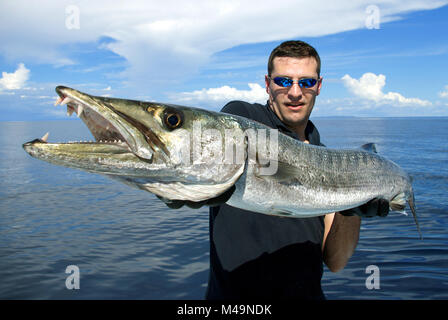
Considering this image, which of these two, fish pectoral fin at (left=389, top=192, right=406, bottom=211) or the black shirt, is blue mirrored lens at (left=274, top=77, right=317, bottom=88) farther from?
fish pectoral fin at (left=389, top=192, right=406, bottom=211)

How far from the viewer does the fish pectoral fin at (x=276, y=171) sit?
2.93 m

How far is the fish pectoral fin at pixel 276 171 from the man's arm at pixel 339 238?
165cm

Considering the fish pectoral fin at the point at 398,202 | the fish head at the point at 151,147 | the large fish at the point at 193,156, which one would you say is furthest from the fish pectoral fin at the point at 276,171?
the fish pectoral fin at the point at 398,202

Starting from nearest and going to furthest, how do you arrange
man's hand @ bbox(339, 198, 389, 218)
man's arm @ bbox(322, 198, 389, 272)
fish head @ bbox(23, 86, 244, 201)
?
fish head @ bbox(23, 86, 244, 201)
man's hand @ bbox(339, 198, 389, 218)
man's arm @ bbox(322, 198, 389, 272)

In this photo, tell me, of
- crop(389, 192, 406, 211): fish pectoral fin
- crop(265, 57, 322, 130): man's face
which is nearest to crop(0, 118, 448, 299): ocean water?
crop(389, 192, 406, 211): fish pectoral fin

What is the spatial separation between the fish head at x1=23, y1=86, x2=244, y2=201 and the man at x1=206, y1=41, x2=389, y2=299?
114 centimetres

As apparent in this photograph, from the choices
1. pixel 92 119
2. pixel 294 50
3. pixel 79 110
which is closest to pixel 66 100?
pixel 79 110

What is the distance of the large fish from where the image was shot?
93.9 inches

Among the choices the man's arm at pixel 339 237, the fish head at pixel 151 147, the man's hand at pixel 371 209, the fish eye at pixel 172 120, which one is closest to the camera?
the fish head at pixel 151 147

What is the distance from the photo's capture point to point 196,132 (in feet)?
8.78

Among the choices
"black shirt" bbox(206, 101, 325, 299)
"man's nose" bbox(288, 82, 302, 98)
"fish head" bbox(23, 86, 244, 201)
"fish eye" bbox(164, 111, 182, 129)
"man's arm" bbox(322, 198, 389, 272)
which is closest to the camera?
"fish head" bbox(23, 86, 244, 201)

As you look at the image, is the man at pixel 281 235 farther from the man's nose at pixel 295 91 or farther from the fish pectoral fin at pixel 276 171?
the fish pectoral fin at pixel 276 171

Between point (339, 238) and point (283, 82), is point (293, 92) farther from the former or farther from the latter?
point (339, 238)

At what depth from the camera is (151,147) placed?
250 cm
